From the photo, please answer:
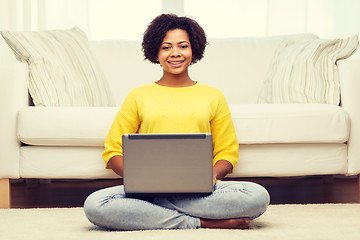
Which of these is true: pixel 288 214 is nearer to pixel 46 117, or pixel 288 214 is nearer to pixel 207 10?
pixel 46 117

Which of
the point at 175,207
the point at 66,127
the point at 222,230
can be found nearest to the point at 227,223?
the point at 222,230

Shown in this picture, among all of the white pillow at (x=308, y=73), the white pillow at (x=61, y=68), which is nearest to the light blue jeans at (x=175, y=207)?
the white pillow at (x=61, y=68)

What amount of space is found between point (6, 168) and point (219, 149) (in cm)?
83

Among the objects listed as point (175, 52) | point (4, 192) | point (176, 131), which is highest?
point (175, 52)

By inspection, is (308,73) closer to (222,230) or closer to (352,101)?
(352,101)

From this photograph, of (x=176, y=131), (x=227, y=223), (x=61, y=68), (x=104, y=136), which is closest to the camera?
(x=227, y=223)

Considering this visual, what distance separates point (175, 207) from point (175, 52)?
525 mm

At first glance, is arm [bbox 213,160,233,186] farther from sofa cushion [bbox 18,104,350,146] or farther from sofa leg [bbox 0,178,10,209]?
sofa leg [bbox 0,178,10,209]

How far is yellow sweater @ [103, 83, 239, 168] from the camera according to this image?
1671 millimetres

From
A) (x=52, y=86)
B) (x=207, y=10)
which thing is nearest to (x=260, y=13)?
(x=207, y=10)

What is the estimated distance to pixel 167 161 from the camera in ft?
4.60

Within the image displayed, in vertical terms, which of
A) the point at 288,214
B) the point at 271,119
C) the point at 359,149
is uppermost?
the point at 271,119

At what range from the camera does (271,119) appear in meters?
1.97

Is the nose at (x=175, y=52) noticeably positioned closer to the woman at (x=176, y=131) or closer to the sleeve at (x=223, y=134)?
the woman at (x=176, y=131)
